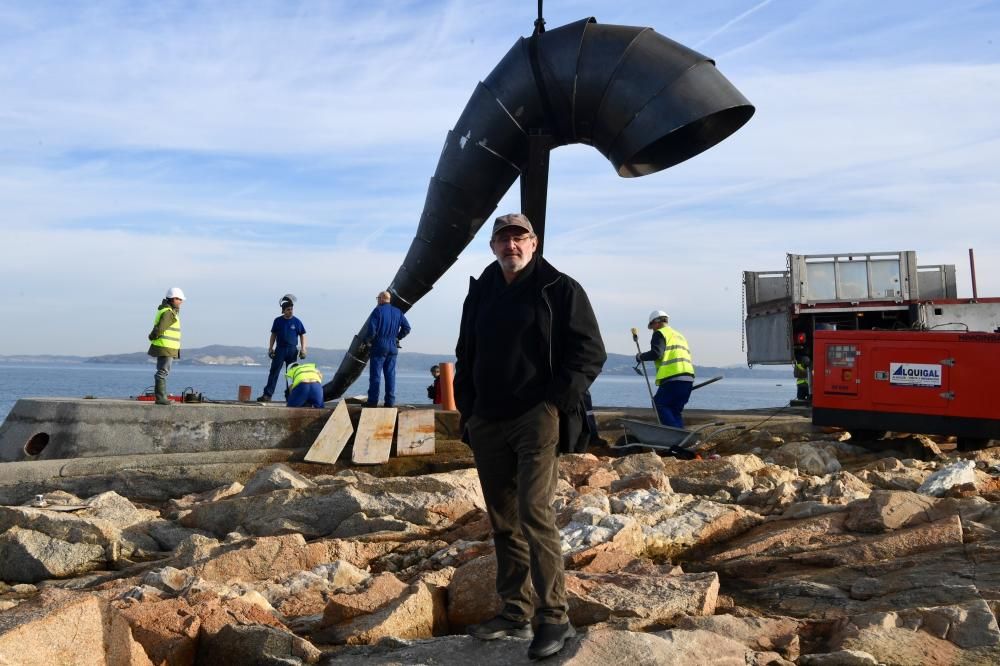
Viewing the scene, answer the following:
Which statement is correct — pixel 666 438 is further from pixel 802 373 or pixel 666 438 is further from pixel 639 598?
pixel 802 373

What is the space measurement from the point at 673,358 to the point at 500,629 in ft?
24.4

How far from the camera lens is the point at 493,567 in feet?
15.2

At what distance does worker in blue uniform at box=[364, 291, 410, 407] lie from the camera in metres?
11.5

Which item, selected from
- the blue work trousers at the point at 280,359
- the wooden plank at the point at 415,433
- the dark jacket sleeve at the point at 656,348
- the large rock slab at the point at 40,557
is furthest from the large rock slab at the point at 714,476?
the blue work trousers at the point at 280,359

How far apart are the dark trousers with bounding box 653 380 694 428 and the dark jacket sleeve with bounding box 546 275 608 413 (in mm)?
7297

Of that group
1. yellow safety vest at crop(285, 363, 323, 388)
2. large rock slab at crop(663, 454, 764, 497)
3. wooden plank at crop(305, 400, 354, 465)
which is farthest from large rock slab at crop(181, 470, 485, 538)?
yellow safety vest at crop(285, 363, 323, 388)

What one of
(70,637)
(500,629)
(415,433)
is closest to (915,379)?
(415,433)

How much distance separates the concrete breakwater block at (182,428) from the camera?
34.8 feet

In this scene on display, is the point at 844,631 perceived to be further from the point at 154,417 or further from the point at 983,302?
the point at 983,302

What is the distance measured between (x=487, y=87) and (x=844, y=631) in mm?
7567

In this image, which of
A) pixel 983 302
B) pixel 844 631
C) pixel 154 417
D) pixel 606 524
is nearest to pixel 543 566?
pixel 844 631

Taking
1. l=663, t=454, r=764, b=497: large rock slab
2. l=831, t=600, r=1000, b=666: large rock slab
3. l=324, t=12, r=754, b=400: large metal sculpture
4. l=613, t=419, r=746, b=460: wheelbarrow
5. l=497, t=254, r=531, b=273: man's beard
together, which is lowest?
l=831, t=600, r=1000, b=666: large rock slab

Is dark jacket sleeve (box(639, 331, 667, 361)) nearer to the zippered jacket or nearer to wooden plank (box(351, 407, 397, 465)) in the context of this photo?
wooden plank (box(351, 407, 397, 465))

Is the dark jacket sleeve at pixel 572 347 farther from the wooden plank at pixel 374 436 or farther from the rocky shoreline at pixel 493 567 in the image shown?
the wooden plank at pixel 374 436
